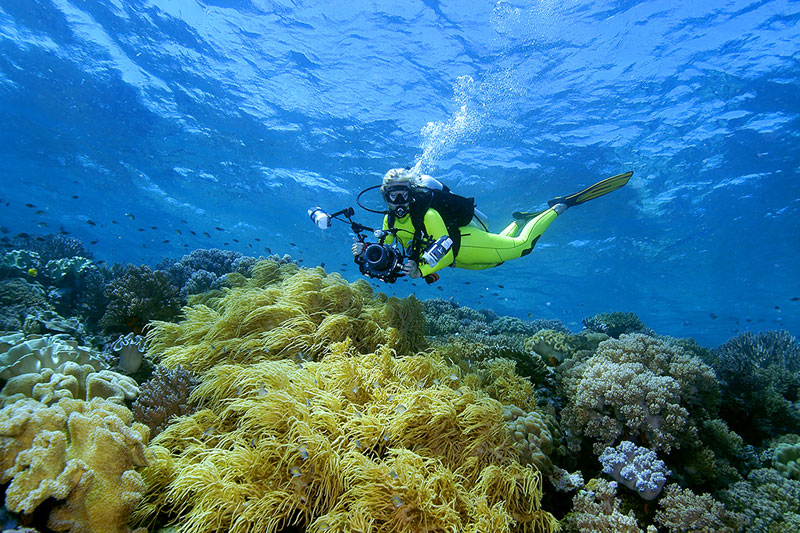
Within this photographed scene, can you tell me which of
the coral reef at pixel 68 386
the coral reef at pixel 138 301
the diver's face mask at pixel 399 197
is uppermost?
the diver's face mask at pixel 399 197

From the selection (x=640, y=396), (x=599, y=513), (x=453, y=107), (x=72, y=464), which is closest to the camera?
(x=72, y=464)

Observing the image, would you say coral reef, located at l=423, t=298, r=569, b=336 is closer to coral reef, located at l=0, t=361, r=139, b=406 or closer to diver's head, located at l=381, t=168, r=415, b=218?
diver's head, located at l=381, t=168, r=415, b=218

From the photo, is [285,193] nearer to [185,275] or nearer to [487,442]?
[185,275]

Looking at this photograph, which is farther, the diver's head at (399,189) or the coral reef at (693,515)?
the diver's head at (399,189)

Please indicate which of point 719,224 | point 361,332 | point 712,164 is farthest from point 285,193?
point 719,224

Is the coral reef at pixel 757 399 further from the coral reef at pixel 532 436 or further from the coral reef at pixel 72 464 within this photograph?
the coral reef at pixel 72 464

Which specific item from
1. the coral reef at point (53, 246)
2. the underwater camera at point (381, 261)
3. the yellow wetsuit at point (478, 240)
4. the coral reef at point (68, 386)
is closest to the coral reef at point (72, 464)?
the coral reef at point (68, 386)

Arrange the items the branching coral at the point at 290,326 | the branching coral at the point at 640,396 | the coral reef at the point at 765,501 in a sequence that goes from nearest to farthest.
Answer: the coral reef at the point at 765,501 < the branching coral at the point at 640,396 < the branching coral at the point at 290,326

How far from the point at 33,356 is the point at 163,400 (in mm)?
1382

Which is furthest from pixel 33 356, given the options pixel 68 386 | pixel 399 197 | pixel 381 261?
pixel 399 197

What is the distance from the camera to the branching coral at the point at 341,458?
2461 millimetres

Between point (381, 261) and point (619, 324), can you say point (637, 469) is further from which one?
point (619, 324)

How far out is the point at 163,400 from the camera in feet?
11.7

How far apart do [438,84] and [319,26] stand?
229 inches
